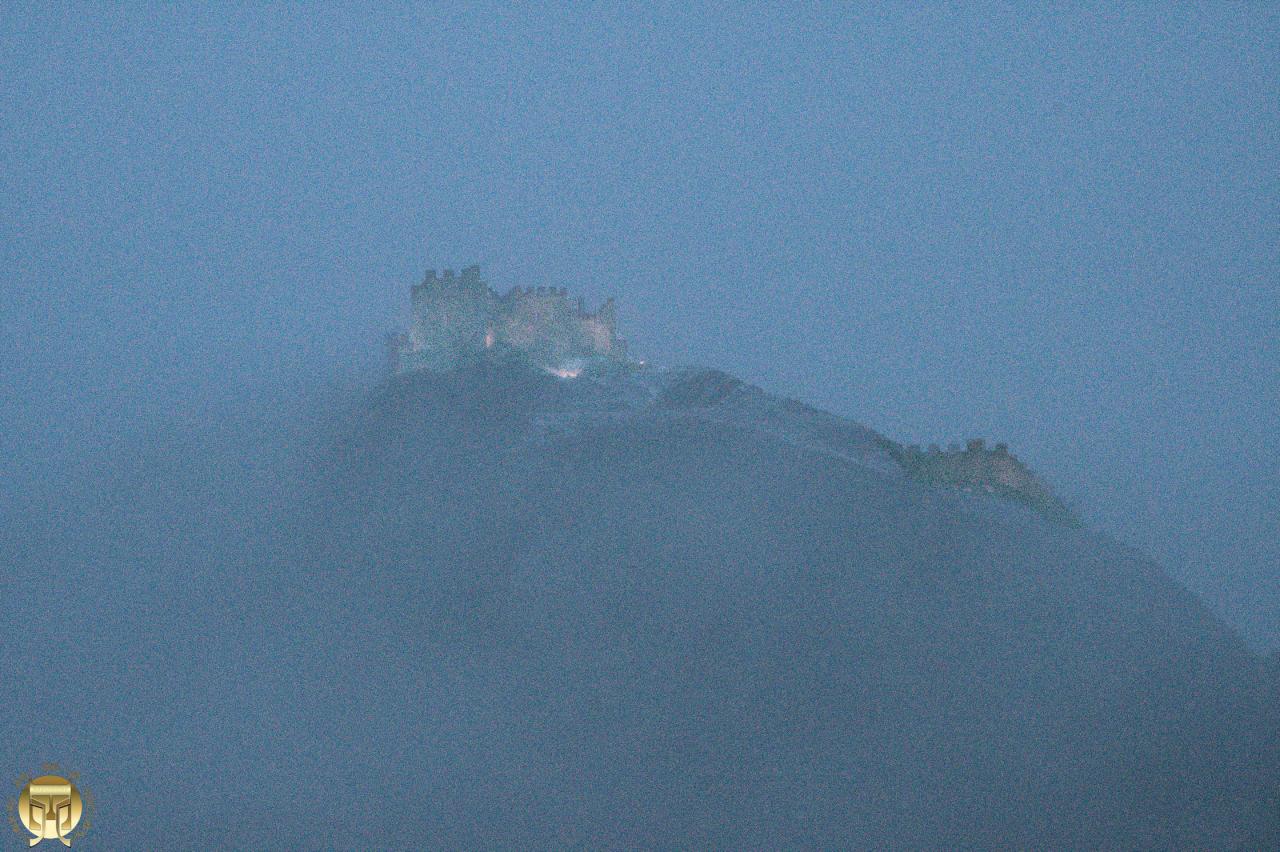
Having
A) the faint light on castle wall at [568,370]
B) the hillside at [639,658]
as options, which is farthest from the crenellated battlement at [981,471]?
the faint light on castle wall at [568,370]

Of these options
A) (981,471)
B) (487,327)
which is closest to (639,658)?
(981,471)

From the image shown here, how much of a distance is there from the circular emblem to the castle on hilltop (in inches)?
1830

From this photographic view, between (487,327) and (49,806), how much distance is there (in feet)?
165

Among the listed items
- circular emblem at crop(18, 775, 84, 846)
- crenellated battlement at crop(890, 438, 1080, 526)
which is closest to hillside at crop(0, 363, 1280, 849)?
crenellated battlement at crop(890, 438, 1080, 526)

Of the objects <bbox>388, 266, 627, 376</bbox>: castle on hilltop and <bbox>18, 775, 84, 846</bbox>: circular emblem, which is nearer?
<bbox>18, 775, 84, 846</bbox>: circular emblem

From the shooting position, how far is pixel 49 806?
30.3m

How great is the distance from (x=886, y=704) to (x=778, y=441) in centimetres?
2495

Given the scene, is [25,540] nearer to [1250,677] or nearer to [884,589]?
[884,589]

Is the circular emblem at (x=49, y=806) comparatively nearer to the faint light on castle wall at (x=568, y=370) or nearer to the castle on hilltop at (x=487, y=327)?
the castle on hilltop at (x=487, y=327)

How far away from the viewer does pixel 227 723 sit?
52188mm

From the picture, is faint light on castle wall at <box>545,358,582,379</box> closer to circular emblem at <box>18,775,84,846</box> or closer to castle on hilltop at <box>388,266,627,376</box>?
castle on hilltop at <box>388,266,627,376</box>

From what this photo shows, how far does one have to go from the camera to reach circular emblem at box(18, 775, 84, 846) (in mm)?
30016

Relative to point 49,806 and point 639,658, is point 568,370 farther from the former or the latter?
point 49,806

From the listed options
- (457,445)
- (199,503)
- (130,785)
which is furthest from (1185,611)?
(199,503)
